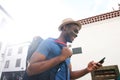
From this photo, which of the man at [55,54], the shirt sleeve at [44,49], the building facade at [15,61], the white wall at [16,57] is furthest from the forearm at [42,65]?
the white wall at [16,57]

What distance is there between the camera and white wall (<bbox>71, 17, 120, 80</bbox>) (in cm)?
736

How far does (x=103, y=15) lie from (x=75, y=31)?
21.7 feet

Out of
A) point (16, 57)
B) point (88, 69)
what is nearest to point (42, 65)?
point (88, 69)

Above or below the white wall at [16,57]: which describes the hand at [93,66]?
below

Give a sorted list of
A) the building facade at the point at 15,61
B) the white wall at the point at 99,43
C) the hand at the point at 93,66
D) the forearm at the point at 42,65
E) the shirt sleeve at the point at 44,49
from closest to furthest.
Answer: the forearm at the point at 42,65, the shirt sleeve at the point at 44,49, the hand at the point at 93,66, the white wall at the point at 99,43, the building facade at the point at 15,61

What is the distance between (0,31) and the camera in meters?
20.3

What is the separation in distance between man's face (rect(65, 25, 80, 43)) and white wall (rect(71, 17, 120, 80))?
5.66m

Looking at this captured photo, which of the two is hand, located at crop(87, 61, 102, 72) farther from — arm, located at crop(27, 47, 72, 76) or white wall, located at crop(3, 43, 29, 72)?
white wall, located at crop(3, 43, 29, 72)

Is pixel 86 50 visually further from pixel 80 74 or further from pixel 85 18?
pixel 80 74

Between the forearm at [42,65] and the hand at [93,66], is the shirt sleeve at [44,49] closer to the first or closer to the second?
the forearm at [42,65]

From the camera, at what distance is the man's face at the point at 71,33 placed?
1.99 metres

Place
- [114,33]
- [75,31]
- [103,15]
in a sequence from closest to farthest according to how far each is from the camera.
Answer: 1. [75,31]
2. [114,33]
3. [103,15]

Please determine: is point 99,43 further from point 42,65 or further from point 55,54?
point 42,65

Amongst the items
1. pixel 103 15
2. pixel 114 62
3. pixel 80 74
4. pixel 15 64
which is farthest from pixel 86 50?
pixel 15 64
